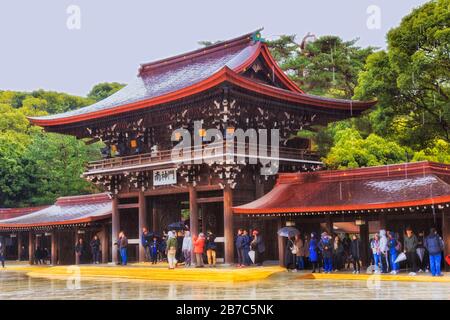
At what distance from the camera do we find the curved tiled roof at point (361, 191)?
22641 mm

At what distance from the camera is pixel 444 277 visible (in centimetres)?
2088

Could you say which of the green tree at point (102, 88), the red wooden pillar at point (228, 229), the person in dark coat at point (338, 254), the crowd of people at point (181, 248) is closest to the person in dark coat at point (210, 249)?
the crowd of people at point (181, 248)

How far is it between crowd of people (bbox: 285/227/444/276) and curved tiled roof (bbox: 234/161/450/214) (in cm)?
109

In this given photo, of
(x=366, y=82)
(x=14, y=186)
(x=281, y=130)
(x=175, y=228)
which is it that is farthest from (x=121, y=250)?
(x=14, y=186)

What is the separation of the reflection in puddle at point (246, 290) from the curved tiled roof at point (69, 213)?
10.8 metres

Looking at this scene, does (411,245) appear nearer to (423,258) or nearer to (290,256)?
(423,258)

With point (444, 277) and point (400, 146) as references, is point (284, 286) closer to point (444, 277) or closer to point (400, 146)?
point (444, 277)

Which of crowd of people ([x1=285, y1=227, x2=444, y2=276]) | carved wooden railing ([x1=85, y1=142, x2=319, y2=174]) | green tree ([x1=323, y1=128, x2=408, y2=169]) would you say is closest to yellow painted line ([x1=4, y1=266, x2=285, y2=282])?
crowd of people ([x1=285, y1=227, x2=444, y2=276])

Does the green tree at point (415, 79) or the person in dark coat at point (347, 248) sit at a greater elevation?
the green tree at point (415, 79)

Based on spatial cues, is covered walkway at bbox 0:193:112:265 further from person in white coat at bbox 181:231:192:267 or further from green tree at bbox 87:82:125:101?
green tree at bbox 87:82:125:101

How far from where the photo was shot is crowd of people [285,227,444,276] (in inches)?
856

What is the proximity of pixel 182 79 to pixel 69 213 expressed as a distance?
11.0 meters

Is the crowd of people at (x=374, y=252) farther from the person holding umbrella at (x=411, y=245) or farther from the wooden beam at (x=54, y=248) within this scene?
the wooden beam at (x=54, y=248)

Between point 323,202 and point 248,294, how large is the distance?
7551 mm
